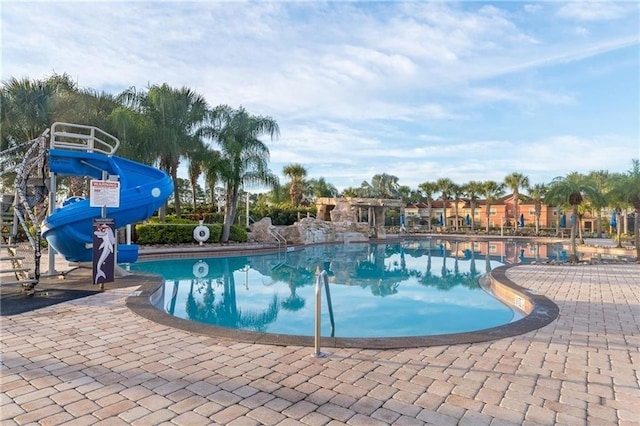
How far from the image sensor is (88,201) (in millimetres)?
8289

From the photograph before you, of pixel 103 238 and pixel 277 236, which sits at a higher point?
pixel 103 238

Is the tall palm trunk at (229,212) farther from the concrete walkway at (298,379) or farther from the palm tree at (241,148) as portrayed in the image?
the concrete walkway at (298,379)

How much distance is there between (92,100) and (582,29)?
65.7ft

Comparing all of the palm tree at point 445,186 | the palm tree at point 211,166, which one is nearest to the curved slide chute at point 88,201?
the palm tree at point 211,166

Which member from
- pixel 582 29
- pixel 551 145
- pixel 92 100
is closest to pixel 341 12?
pixel 582 29

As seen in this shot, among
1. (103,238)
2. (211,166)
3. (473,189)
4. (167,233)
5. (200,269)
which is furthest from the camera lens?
(473,189)

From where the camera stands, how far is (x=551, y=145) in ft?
70.4

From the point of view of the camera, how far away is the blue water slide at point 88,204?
7.90m

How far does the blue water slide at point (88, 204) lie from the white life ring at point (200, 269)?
3.44m

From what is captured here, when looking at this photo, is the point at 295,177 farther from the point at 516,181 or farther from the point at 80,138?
the point at 80,138

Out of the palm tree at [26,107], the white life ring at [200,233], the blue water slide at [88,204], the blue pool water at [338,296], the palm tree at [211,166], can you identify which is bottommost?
the blue pool water at [338,296]

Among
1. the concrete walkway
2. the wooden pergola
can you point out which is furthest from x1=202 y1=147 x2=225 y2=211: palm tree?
the concrete walkway

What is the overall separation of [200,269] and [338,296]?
594 centimetres

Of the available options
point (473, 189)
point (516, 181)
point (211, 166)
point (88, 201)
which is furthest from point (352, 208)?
point (88, 201)
